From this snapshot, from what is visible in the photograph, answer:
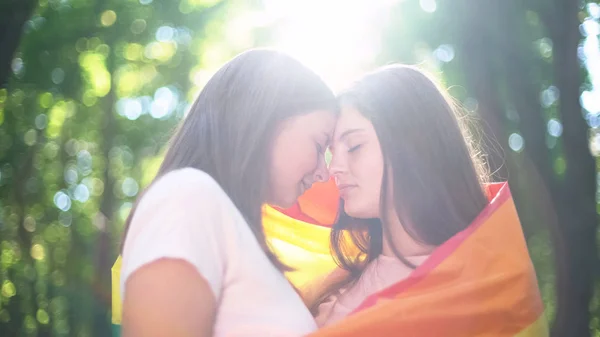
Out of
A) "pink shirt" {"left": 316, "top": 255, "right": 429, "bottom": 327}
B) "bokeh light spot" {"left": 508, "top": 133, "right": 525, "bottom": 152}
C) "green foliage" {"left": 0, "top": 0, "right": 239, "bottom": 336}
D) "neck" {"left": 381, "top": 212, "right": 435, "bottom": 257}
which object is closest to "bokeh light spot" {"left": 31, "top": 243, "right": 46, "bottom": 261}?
"green foliage" {"left": 0, "top": 0, "right": 239, "bottom": 336}

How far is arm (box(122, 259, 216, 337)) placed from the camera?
1221 millimetres

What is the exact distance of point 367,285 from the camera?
72.0 inches

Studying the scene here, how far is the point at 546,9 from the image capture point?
3.77m

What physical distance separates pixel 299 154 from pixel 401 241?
0.40m

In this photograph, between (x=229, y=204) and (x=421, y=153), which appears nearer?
(x=229, y=204)

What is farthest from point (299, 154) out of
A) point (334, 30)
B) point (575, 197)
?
point (575, 197)

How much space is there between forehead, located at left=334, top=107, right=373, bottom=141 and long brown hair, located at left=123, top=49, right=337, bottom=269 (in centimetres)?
15

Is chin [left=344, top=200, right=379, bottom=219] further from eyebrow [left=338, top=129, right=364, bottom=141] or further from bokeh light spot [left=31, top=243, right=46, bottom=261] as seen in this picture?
bokeh light spot [left=31, top=243, right=46, bottom=261]

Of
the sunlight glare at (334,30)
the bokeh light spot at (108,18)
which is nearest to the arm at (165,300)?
the sunlight glare at (334,30)

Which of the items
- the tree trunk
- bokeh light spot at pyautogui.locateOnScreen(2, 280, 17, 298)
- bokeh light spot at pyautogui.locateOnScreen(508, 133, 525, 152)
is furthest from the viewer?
bokeh light spot at pyautogui.locateOnScreen(2, 280, 17, 298)

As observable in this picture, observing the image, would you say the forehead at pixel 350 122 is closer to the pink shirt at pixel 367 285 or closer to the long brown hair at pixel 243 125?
the long brown hair at pixel 243 125

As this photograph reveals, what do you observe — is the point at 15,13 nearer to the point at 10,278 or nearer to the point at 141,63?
the point at 141,63

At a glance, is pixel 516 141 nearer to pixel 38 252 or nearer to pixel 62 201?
pixel 62 201

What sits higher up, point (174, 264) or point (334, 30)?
point (334, 30)
